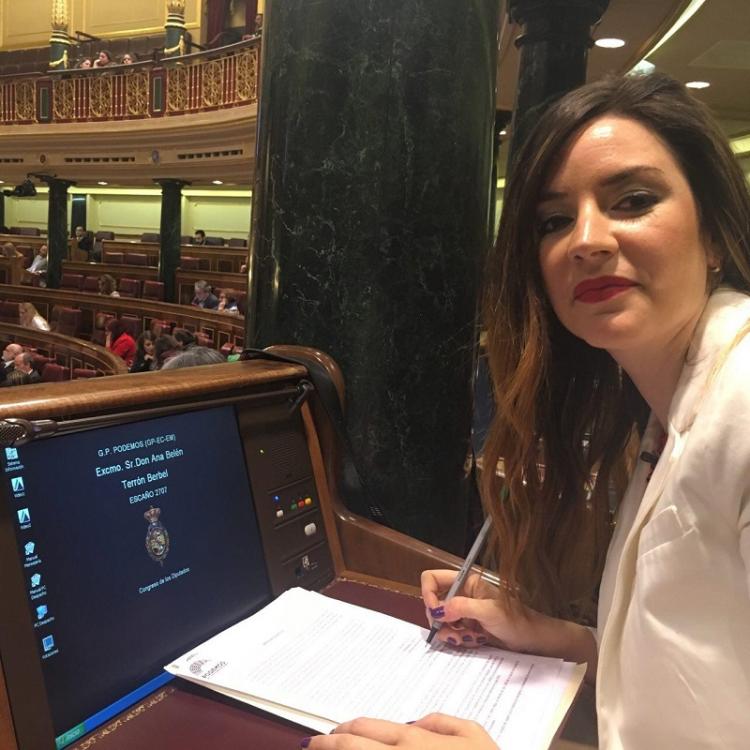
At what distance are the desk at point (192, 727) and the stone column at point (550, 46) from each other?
351 centimetres

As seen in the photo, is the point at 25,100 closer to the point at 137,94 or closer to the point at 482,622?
the point at 137,94

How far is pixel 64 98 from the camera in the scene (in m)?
11.7

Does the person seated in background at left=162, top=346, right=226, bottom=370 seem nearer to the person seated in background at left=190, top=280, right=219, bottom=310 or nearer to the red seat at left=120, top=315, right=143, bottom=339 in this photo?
the red seat at left=120, top=315, right=143, bottom=339

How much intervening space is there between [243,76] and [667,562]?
9.92 m

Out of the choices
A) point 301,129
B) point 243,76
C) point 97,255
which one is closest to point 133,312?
point 243,76

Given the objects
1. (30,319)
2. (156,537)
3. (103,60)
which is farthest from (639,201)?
(103,60)

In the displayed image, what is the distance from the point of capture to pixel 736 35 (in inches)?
204

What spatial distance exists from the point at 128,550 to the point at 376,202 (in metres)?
0.77

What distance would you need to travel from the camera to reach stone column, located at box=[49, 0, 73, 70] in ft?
43.2

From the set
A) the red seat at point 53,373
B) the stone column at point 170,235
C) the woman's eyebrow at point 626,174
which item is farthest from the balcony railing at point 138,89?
the woman's eyebrow at point 626,174

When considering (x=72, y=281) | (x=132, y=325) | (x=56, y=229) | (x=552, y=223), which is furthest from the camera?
(x=56, y=229)

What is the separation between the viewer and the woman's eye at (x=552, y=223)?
3.14 feet

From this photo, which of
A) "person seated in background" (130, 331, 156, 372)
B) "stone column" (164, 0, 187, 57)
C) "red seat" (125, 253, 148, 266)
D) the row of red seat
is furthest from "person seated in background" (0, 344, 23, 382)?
"stone column" (164, 0, 187, 57)

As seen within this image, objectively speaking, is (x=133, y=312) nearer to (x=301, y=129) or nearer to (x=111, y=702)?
(x=301, y=129)
